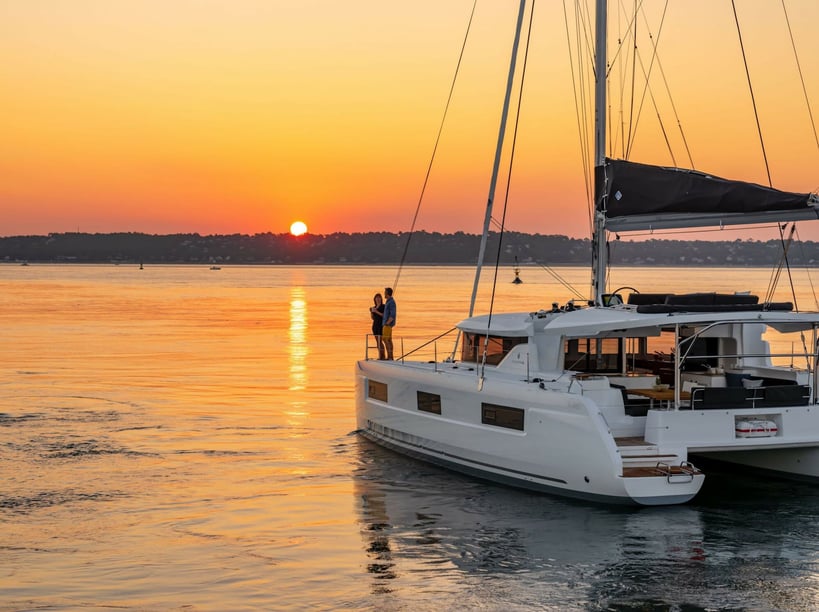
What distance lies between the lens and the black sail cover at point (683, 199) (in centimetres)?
1487

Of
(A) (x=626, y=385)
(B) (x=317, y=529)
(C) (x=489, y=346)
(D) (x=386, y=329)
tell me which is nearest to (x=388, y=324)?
(D) (x=386, y=329)

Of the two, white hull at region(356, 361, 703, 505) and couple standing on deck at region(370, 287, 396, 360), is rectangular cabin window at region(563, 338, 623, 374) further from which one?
couple standing on deck at region(370, 287, 396, 360)

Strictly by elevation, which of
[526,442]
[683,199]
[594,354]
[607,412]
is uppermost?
[683,199]

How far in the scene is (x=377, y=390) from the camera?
1823cm

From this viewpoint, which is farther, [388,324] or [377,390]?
[388,324]

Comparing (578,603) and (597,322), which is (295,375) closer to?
(597,322)

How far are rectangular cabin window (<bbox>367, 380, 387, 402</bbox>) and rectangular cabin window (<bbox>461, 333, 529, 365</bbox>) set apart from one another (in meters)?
1.47

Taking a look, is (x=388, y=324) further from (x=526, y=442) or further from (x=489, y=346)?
(x=526, y=442)

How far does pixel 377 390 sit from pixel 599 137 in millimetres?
5411

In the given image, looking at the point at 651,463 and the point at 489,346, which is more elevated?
the point at 489,346

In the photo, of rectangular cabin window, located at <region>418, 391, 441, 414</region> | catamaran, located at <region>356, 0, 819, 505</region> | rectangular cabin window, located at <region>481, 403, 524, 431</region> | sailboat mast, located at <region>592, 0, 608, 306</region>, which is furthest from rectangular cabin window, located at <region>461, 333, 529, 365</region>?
sailboat mast, located at <region>592, 0, 608, 306</region>

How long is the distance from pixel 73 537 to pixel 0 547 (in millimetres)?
791

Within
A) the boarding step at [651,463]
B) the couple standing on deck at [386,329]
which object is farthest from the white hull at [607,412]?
the couple standing on deck at [386,329]

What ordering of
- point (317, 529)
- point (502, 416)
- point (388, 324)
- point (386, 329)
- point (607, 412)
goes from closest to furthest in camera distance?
point (317, 529) < point (607, 412) < point (502, 416) < point (386, 329) < point (388, 324)
